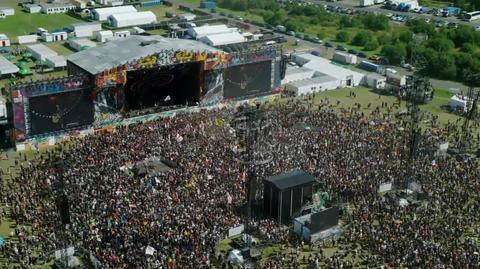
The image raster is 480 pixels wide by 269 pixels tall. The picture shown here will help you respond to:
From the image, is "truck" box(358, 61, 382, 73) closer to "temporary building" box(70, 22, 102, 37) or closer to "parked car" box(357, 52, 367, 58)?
"parked car" box(357, 52, 367, 58)

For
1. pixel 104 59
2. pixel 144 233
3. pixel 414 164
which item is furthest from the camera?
pixel 104 59

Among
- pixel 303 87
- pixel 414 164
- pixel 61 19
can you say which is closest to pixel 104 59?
pixel 303 87

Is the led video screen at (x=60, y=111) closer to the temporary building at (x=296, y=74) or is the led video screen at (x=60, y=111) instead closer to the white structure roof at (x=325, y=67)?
the temporary building at (x=296, y=74)

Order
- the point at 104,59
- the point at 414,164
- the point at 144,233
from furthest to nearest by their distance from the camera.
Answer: the point at 104,59 → the point at 414,164 → the point at 144,233

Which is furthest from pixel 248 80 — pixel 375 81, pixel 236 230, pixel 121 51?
pixel 236 230

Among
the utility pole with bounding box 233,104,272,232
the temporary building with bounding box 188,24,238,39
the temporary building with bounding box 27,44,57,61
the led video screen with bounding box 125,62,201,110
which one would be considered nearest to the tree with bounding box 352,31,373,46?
the temporary building with bounding box 188,24,238,39

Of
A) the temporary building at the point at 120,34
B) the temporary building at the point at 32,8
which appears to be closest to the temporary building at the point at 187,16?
the temporary building at the point at 120,34

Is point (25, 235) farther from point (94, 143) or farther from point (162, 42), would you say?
point (162, 42)
